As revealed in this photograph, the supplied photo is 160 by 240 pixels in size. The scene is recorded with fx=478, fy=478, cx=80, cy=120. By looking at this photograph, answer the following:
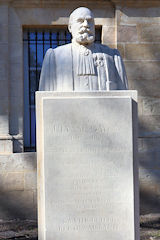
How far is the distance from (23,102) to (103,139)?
346 cm

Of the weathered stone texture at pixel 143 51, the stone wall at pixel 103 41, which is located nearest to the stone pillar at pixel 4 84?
the stone wall at pixel 103 41

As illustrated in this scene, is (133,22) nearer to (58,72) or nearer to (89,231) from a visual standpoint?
(58,72)

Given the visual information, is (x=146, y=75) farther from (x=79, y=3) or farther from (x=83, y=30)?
(x=83, y=30)

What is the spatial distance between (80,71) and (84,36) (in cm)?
39

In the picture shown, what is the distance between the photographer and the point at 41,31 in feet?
27.2

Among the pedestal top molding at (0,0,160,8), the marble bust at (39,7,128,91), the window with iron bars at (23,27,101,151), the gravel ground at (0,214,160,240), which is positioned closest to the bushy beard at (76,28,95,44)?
the marble bust at (39,7,128,91)

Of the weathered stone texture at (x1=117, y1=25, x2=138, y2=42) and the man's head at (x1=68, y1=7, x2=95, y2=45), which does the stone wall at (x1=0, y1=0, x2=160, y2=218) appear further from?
the man's head at (x1=68, y1=7, x2=95, y2=45)

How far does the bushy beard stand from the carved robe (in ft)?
0.26

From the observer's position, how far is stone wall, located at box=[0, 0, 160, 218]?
7785 mm

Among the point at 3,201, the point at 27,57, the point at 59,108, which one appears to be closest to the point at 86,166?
the point at 59,108

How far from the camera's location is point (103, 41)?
26.6 feet

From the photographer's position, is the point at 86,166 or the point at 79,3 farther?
the point at 79,3

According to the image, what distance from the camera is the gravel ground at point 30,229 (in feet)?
21.9

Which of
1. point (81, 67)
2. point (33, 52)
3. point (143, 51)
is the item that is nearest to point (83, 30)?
point (81, 67)
